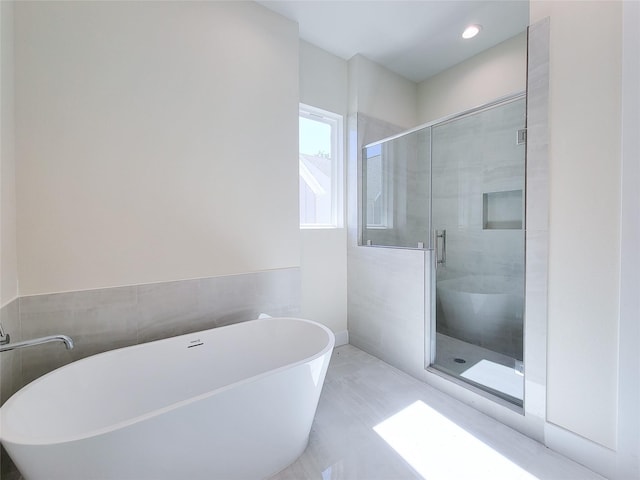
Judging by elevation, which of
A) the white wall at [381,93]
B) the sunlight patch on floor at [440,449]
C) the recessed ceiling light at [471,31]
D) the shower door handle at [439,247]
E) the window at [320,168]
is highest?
the recessed ceiling light at [471,31]

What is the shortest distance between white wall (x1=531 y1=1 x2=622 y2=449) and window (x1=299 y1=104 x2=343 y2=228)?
5.26 ft

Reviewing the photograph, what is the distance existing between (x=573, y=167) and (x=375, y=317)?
5.57ft

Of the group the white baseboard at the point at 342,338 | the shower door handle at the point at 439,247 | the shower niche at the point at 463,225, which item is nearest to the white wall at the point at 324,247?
the white baseboard at the point at 342,338

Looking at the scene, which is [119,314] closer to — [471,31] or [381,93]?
[381,93]

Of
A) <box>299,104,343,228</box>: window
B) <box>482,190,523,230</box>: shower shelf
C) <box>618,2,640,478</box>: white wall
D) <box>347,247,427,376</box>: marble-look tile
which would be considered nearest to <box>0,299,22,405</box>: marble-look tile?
<box>299,104,343,228</box>: window

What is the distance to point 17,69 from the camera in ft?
4.22

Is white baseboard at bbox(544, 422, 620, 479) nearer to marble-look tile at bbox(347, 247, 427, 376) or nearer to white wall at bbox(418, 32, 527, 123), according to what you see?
marble-look tile at bbox(347, 247, 427, 376)

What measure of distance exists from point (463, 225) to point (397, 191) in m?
0.66

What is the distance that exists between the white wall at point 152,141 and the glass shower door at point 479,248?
1275 mm

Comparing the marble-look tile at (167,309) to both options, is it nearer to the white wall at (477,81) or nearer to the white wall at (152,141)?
the white wall at (152,141)

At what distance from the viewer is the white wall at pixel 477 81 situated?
228 centimetres

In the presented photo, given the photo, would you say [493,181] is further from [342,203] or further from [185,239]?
[185,239]

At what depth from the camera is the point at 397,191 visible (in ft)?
8.52

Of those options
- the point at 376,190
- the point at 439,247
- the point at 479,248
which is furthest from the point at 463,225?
the point at 376,190
